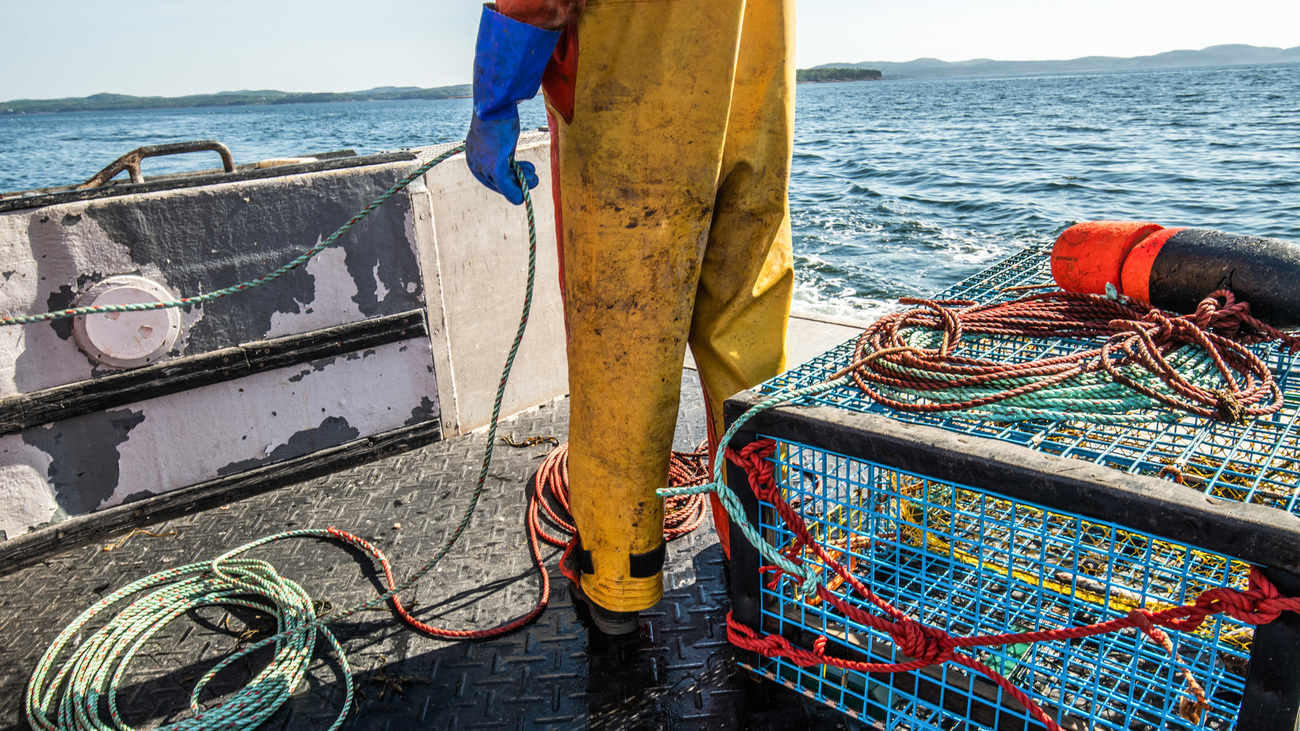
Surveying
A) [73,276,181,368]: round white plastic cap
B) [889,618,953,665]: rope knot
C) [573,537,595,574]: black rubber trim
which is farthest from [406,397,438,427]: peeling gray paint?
[889,618,953,665]: rope knot

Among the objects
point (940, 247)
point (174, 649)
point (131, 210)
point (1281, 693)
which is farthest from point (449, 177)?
point (940, 247)

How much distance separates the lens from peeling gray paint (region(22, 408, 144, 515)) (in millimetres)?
2600

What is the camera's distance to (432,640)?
7.18 ft

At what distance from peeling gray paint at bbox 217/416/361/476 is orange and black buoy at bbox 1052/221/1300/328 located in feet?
8.50

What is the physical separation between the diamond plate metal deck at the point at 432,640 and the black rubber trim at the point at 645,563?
246 millimetres

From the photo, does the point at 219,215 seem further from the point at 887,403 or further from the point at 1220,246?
the point at 1220,246

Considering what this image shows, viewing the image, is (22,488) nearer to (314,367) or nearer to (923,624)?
(314,367)

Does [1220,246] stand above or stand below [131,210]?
below

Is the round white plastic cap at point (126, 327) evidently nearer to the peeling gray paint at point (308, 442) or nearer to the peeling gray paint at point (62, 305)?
the peeling gray paint at point (62, 305)

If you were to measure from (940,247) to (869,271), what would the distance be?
2.50m

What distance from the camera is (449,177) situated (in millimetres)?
3141

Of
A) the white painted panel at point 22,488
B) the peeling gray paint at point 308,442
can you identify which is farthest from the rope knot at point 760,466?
the white painted panel at point 22,488

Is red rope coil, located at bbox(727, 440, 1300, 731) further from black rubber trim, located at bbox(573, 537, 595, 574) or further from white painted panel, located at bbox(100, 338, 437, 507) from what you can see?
white painted panel, located at bbox(100, 338, 437, 507)

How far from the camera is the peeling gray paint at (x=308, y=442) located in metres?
2.96
